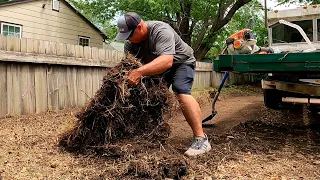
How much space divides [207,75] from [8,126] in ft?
30.2

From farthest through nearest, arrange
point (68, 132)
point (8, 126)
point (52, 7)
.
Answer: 1. point (52, 7)
2. point (8, 126)
3. point (68, 132)

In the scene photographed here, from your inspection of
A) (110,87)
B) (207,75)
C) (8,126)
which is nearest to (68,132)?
(110,87)

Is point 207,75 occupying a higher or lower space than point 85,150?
higher

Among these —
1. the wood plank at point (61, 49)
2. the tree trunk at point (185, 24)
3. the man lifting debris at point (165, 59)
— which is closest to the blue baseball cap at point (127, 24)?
the man lifting debris at point (165, 59)

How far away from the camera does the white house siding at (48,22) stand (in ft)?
39.4

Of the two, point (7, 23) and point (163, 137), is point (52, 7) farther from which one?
point (163, 137)

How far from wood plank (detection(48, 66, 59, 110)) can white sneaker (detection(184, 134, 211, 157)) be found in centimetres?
326

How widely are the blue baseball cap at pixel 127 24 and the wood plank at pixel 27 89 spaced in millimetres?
2613

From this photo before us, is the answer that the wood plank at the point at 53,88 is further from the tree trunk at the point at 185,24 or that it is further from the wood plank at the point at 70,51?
the tree trunk at the point at 185,24

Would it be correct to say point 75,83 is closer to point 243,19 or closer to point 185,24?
point 185,24

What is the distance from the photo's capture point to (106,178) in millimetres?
2660

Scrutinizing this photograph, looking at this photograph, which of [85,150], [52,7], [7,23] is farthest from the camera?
[52,7]

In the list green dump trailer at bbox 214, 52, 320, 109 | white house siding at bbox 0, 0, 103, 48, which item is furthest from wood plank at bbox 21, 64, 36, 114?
white house siding at bbox 0, 0, 103, 48

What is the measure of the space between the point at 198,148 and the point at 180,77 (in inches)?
32.3
